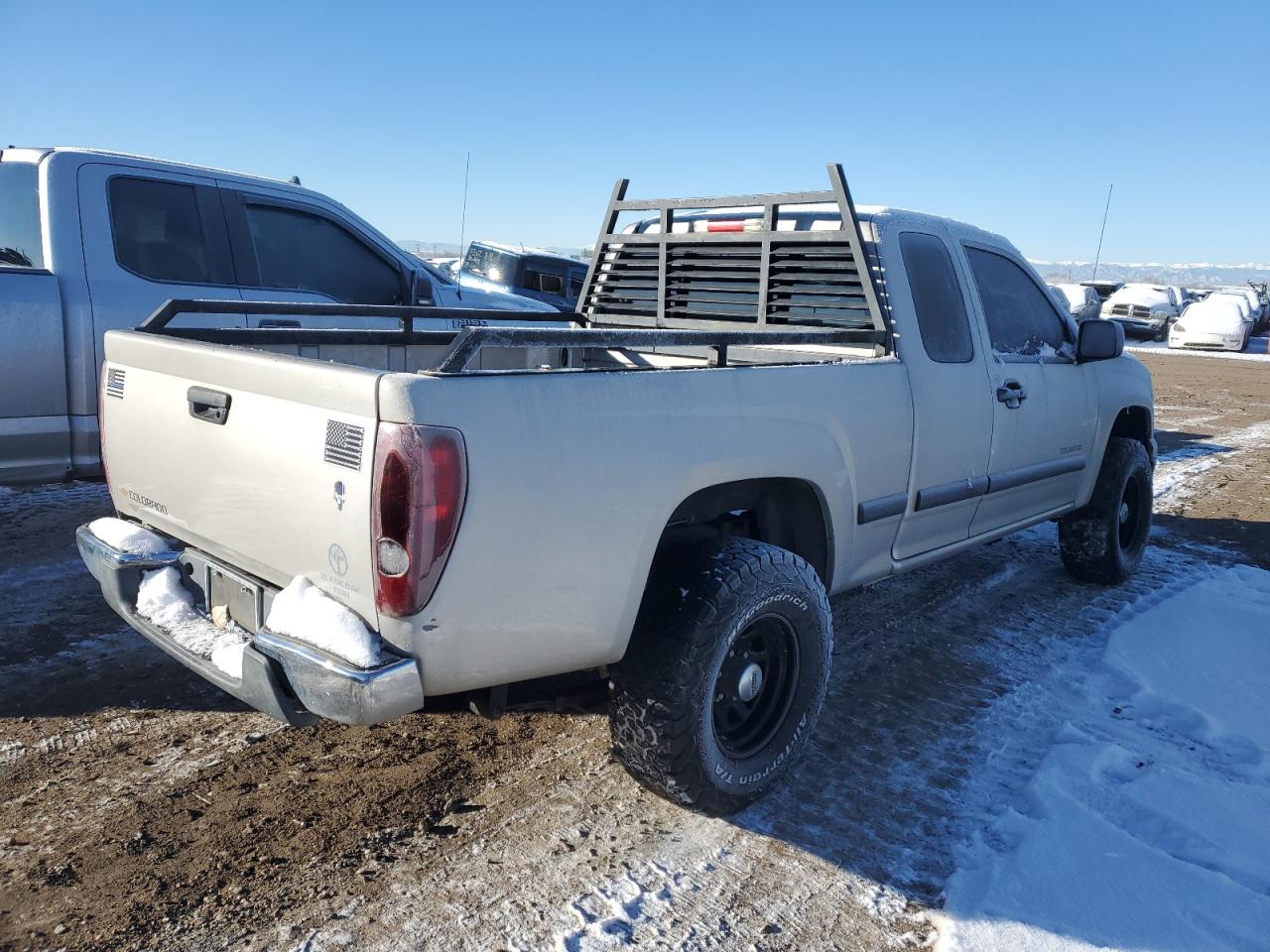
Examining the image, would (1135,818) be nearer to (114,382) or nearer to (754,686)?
(754,686)

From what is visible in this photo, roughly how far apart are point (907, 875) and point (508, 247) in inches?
458

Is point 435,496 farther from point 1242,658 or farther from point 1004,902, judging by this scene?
point 1242,658

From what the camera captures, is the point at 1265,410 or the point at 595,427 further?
the point at 1265,410

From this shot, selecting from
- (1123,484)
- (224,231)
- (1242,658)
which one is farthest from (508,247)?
(1242,658)

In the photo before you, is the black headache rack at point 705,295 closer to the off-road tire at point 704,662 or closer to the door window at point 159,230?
the off-road tire at point 704,662

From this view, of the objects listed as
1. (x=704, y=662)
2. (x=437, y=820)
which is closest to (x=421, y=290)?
(x=437, y=820)

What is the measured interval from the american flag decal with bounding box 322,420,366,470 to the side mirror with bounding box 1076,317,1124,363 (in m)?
3.88

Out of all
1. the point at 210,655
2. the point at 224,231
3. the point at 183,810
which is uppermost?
the point at 224,231

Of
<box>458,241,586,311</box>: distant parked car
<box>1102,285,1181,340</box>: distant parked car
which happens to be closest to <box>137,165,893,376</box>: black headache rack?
<box>458,241,586,311</box>: distant parked car

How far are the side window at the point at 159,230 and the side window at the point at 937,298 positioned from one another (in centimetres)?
394

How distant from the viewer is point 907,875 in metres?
2.80

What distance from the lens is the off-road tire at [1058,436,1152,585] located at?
17.9ft

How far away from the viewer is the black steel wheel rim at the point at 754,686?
3.08 m

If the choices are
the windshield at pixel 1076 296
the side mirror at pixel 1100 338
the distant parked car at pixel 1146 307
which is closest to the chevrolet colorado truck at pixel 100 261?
the side mirror at pixel 1100 338
